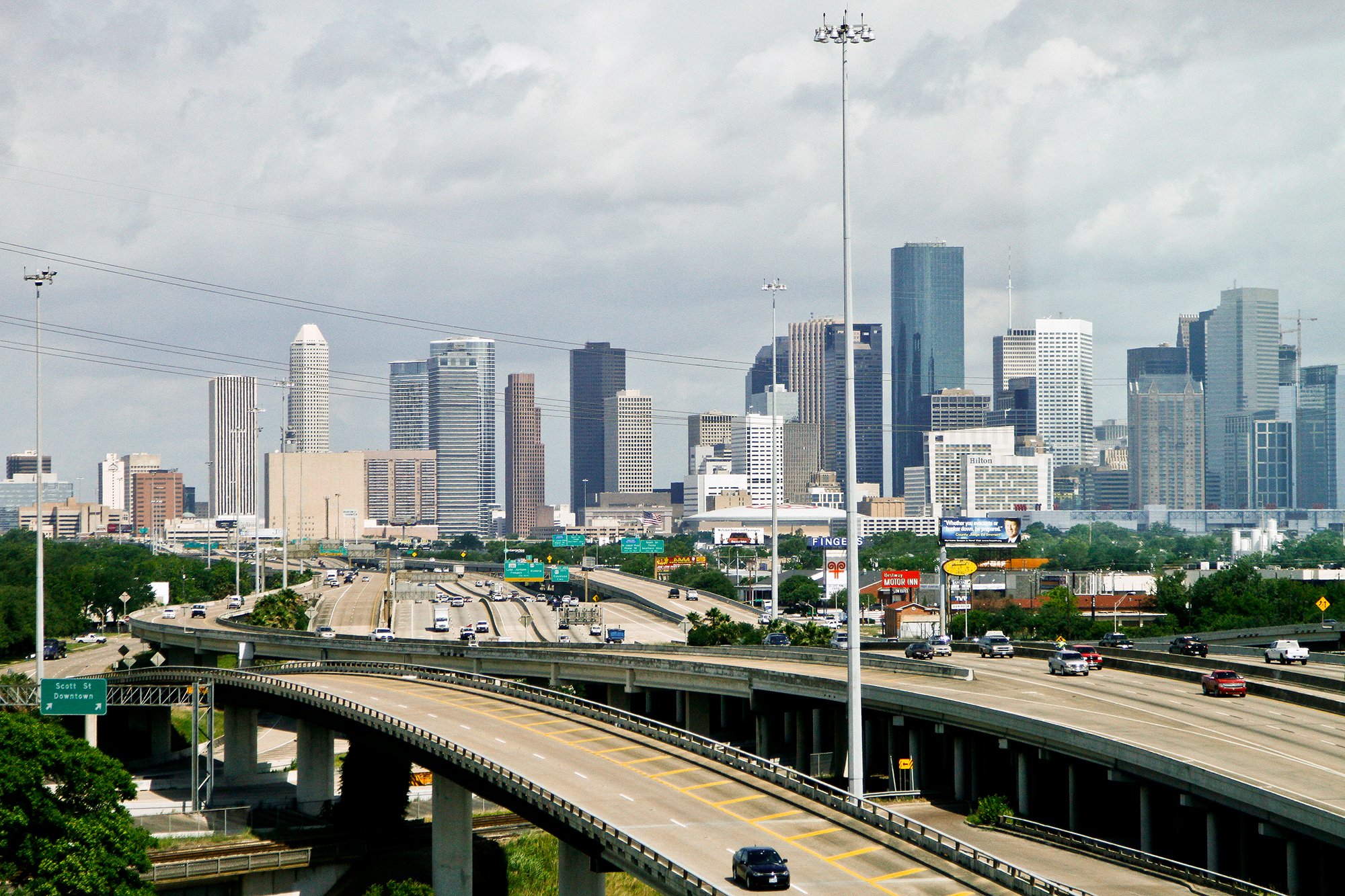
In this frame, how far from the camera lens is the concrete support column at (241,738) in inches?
3952

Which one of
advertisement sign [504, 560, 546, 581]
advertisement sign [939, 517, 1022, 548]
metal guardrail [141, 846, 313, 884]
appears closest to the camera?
metal guardrail [141, 846, 313, 884]

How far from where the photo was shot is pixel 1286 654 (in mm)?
81438

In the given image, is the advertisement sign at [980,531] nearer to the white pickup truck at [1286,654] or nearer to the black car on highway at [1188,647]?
the black car on highway at [1188,647]

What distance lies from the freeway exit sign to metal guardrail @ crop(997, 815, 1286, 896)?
51.7m

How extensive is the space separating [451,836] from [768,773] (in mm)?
18269

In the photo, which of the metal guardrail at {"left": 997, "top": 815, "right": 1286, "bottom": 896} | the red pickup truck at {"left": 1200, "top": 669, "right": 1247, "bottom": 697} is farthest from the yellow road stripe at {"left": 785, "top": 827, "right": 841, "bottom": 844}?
the red pickup truck at {"left": 1200, "top": 669, "right": 1247, "bottom": 697}

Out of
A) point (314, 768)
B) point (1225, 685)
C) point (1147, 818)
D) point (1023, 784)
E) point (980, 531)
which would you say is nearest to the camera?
point (1147, 818)

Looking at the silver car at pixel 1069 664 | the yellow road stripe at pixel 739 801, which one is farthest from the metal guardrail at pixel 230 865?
the silver car at pixel 1069 664

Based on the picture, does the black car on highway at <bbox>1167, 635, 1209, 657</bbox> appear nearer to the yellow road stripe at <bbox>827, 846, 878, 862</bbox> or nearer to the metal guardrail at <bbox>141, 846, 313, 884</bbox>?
the yellow road stripe at <bbox>827, 846, 878, 862</bbox>

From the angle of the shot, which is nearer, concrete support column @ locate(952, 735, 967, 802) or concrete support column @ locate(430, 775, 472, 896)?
concrete support column @ locate(952, 735, 967, 802)

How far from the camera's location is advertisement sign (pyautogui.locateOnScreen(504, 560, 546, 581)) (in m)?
161

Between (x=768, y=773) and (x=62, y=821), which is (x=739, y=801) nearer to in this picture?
(x=768, y=773)

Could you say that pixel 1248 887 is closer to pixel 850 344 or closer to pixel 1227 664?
pixel 850 344

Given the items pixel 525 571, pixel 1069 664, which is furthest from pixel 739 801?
pixel 525 571
